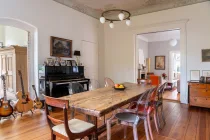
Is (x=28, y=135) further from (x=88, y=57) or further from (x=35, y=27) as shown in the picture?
(x=88, y=57)

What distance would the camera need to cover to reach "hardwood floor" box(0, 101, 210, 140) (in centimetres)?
249

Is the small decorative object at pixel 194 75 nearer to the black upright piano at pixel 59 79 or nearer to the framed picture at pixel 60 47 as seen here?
the black upright piano at pixel 59 79

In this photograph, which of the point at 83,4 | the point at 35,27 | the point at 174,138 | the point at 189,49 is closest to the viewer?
the point at 174,138

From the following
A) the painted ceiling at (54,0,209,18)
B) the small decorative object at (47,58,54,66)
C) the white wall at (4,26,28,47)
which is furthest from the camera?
the white wall at (4,26,28,47)

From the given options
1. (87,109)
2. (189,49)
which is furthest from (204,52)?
(87,109)

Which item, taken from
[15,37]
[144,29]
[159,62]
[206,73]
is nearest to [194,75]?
[206,73]

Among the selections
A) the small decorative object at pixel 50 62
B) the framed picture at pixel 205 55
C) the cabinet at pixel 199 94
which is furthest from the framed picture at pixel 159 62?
the small decorative object at pixel 50 62

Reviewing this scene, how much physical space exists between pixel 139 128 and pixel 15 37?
521cm

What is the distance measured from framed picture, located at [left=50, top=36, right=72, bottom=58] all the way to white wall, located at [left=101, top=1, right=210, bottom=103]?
6.67 feet

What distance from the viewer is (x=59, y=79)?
412 cm

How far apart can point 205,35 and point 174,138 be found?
3483 mm

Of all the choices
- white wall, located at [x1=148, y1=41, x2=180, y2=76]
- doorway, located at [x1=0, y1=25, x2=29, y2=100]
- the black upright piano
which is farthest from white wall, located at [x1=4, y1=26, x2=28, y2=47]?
white wall, located at [x1=148, y1=41, x2=180, y2=76]

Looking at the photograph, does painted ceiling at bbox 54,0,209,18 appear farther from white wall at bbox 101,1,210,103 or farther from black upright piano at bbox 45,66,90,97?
black upright piano at bbox 45,66,90,97

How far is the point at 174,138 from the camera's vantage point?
2.44 m
